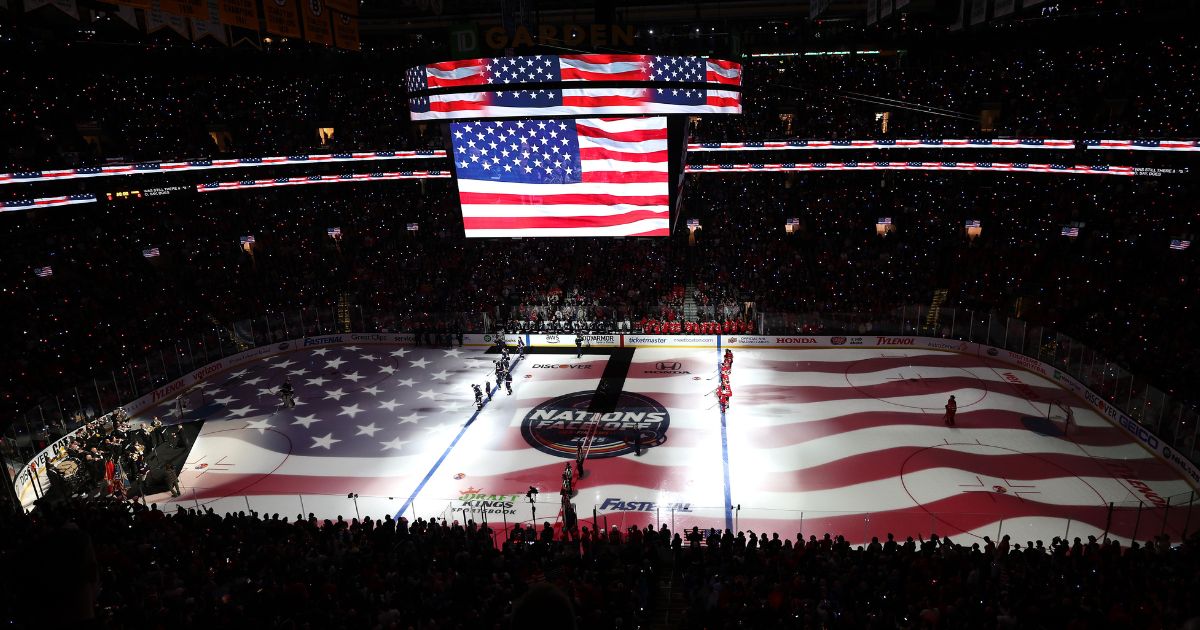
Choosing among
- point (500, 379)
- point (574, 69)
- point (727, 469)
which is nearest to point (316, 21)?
point (574, 69)

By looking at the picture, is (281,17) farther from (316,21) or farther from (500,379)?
(500,379)

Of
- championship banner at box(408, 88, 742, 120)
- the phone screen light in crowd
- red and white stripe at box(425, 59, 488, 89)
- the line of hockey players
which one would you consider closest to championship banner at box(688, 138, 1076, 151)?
the phone screen light in crowd

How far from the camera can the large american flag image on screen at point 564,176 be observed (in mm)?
24891

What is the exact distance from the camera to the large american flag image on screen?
2489cm

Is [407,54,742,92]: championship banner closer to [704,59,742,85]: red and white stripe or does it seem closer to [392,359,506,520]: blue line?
[704,59,742,85]: red and white stripe

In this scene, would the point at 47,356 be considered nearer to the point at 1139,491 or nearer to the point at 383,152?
the point at 383,152

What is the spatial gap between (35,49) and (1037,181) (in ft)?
167

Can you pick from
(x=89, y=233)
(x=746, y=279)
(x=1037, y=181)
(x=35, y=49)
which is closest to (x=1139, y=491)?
(x=746, y=279)

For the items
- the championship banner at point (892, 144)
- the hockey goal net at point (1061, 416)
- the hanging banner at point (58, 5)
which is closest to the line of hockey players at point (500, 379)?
the hanging banner at point (58, 5)

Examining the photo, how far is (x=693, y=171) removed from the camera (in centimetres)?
3981

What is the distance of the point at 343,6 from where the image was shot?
66.8ft

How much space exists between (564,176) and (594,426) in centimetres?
935

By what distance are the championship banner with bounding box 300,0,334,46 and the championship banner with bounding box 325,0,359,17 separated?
0.66ft

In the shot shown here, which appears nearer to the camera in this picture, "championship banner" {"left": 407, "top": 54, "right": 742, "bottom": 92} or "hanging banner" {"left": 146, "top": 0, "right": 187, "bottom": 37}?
"hanging banner" {"left": 146, "top": 0, "right": 187, "bottom": 37}
